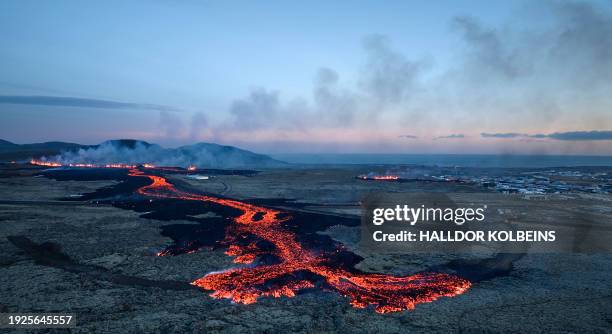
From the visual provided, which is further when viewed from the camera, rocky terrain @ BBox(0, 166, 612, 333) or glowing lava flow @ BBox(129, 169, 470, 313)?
glowing lava flow @ BBox(129, 169, 470, 313)

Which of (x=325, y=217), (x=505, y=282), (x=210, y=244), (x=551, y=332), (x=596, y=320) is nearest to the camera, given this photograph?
(x=551, y=332)

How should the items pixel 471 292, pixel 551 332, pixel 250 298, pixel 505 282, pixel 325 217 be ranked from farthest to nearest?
pixel 325 217 < pixel 505 282 < pixel 471 292 < pixel 250 298 < pixel 551 332

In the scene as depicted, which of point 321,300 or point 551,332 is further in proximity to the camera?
point 321,300

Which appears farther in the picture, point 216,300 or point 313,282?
point 313,282

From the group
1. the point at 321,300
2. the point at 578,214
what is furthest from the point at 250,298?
the point at 578,214

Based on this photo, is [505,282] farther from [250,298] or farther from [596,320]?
[250,298]

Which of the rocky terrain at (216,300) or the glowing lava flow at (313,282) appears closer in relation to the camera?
the rocky terrain at (216,300)

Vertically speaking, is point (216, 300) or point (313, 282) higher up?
point (216, 300)

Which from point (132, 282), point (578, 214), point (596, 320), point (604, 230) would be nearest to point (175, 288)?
point (132, 282)

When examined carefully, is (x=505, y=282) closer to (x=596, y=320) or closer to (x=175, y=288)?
(x=596, y=320)

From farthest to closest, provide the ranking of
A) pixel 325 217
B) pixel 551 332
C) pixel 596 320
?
1. pixel 325 217
2. pixel 596 320
3. pixel 551 332
